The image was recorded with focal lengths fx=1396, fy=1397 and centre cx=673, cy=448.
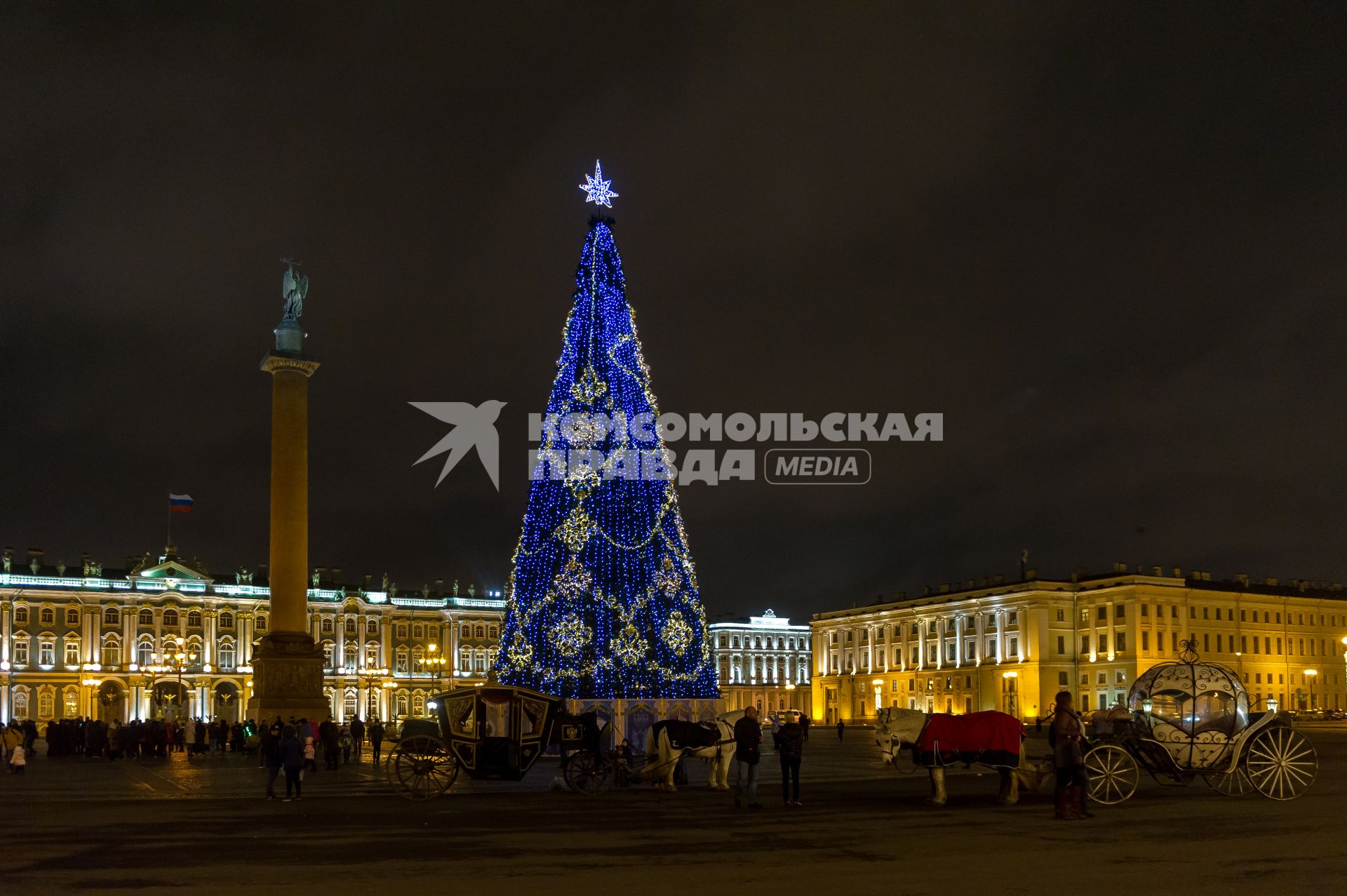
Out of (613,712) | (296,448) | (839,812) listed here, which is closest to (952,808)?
(839,812)

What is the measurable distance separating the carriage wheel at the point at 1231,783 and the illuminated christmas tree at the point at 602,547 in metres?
16.8

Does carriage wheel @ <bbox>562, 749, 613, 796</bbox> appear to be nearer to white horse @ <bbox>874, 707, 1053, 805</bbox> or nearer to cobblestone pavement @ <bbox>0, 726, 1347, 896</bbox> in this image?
cobblestone pavement @ <bbox>0, 726, 1347, 896</bbox>

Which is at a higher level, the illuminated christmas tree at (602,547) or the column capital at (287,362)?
the column capital at (287,362)

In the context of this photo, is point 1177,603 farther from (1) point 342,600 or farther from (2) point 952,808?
(2) point 952,808

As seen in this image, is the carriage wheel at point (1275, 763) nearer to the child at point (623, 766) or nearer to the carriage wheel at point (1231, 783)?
the carriage wheel at point (1231, 783)

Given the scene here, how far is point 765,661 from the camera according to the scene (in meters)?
144

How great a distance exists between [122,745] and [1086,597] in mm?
77449

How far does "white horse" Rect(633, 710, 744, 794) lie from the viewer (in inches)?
872

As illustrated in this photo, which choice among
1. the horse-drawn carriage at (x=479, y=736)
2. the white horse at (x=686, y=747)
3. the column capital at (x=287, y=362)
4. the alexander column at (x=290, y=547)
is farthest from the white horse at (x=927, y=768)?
the column capital at (x=287, y=362)

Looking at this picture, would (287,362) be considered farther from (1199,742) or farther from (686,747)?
(1199,742)

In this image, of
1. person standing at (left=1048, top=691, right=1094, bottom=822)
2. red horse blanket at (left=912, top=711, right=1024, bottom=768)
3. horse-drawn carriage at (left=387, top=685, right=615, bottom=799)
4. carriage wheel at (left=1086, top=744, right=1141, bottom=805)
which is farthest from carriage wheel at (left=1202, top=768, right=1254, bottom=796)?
horse-drawn carriage at (left=387, top=685, right=615, bottom=799)

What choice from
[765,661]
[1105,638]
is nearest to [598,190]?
[1105,638]

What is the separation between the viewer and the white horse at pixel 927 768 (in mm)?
18844

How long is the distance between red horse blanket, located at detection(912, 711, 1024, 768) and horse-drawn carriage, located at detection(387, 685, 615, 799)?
6386 millimetres
